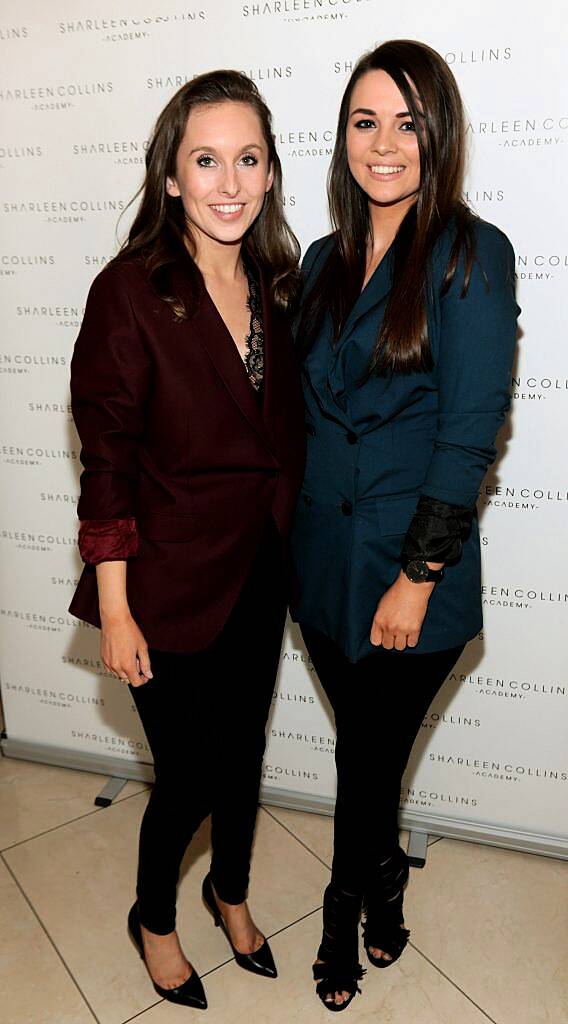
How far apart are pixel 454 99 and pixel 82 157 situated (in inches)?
40.1

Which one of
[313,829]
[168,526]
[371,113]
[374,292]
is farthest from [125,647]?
[313,829]

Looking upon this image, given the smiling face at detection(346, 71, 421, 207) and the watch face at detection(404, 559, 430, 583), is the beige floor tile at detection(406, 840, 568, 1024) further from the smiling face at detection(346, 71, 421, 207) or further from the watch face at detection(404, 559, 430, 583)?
the smiling face at detection(346, 71, 421, 207)

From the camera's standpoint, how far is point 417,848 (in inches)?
91.4

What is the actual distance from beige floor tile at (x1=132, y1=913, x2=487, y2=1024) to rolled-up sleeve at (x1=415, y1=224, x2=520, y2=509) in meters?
1.13

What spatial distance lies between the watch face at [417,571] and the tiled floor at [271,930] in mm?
997

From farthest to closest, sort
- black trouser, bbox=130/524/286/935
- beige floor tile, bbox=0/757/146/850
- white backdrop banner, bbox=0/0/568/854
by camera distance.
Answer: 1. beige floor tile, bbox=0/757/146/850
2. white backdrop banner, bbox=0/0/568/854
3. black trouser, bbox=130/524/286/935

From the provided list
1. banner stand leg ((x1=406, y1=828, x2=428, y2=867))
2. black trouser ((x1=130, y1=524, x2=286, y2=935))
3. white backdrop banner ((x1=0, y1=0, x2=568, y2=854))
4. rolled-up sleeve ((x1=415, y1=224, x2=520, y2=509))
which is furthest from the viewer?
banner stand leg ((x1=406, y1=828, x2=428, y2=867))

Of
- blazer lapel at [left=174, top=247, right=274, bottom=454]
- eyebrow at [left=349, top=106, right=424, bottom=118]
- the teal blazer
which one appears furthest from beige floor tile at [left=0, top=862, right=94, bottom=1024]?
eyebrow at [left=349, top=106, right=424, bottom=118]

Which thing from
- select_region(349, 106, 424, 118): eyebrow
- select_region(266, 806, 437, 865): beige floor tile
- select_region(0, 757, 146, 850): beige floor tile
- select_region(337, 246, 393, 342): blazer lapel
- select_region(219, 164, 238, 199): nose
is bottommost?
select_region(266, 806, 437, 865): beige floor tile

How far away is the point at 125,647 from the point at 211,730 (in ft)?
0.81

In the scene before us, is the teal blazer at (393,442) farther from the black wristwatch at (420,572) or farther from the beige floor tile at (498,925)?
the beige floor tile at (498,925)

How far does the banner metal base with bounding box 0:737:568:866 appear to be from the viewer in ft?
7.54

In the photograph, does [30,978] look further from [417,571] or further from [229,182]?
[229,182]

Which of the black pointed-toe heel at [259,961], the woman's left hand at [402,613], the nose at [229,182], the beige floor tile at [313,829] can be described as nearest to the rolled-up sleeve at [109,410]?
the nose at [229,182]
